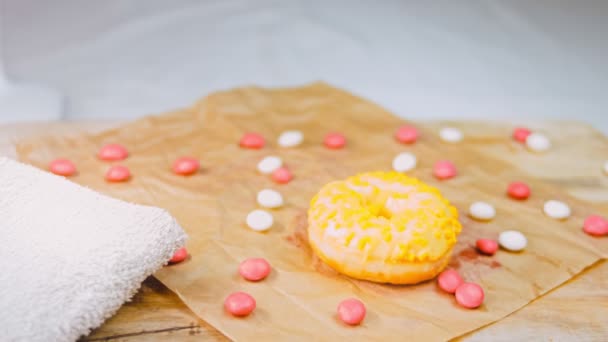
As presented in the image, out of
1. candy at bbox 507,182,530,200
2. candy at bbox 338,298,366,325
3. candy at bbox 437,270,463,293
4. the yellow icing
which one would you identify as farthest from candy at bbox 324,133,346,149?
candy at bbox 338,298,366,325

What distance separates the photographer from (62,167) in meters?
2.24

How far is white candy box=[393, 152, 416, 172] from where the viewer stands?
2.37 metres

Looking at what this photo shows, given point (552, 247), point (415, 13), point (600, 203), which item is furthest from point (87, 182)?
point (415, 13)

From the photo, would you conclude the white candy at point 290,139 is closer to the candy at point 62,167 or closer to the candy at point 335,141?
the candy at point 335,141

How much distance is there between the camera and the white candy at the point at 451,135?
2566 millimetres

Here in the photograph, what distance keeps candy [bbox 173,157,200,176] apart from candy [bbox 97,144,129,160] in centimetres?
17

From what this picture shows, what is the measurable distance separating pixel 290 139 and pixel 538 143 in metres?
0.82

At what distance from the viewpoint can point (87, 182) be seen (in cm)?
224

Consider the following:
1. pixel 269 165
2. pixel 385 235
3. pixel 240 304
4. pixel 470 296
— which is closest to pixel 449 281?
pixel 470 296

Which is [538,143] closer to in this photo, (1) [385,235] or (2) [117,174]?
(1) [385,235]

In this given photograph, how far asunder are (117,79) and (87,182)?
3.12 feet

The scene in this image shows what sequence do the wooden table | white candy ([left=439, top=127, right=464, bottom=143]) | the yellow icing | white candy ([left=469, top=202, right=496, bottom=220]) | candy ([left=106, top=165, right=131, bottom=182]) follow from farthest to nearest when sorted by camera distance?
1. white candy ([left=439, top=127, right=464, bottom=143])
2. candy ([left=106, top=165, right=131, bottom=182])
3. white candy ([left=469, top=202, right=496, bottom=220])
4. the yellow icing
5. the wooden table

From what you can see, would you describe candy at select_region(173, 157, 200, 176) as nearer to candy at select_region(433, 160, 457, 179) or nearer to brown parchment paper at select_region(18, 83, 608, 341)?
brown parchment paper at select_region(18, 83, 608, 341)

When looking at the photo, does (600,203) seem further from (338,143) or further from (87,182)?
(87,182)
